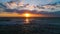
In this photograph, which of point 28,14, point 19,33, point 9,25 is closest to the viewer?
point 28,14

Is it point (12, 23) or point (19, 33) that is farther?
point (12, 23)

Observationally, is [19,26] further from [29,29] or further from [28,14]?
[28,14]

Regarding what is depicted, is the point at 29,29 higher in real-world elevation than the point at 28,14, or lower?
lower

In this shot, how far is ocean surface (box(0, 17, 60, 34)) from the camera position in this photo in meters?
14.6

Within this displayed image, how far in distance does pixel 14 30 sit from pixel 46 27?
228 centimetres

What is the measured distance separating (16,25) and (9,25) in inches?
30.7

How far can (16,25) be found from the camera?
630 inches

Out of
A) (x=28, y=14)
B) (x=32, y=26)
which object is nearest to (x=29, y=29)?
(x=32, y=26)

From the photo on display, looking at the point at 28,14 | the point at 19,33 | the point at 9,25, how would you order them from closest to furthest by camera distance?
the point at 28,14 < the point at 19,33 < the point at 9,25

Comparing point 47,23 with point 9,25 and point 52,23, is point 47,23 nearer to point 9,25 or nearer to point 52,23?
point 52,23

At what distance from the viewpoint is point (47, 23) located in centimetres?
1586

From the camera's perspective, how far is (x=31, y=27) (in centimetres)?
1561

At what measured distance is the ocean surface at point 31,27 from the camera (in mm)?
14625

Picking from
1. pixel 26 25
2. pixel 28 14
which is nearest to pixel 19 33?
pixel 26 25
